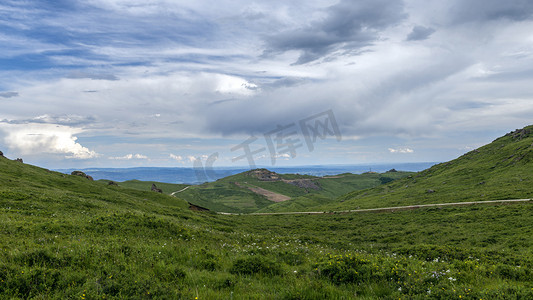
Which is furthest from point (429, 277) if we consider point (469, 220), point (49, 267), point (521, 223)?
point (469, 220)

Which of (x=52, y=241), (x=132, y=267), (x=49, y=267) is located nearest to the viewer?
(x=49, y=267)

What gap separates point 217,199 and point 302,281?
147415 mm

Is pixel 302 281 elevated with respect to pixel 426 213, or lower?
elevated

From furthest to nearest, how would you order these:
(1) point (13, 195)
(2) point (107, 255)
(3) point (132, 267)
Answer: (1) point (13, 195) → (2) point (107, 255) → (3) point (132, 267)

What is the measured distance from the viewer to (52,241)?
1253 cm

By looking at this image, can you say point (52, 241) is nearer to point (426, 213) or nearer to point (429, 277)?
point (429, 277)

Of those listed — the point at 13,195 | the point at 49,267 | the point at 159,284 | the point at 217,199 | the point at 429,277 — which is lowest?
the point at 217,199

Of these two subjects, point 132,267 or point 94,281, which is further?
point 132,267

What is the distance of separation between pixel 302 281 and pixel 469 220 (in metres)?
39.4

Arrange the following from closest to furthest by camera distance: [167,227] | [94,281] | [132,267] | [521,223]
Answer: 1. [94,281]
2. [132,267]
3. [167,227]
4. [521,223]

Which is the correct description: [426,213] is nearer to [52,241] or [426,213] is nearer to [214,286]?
[214,286]

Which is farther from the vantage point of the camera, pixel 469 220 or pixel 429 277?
pixel 469 220

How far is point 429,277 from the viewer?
941 cm

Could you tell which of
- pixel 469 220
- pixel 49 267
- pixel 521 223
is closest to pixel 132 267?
pixel 49 267
